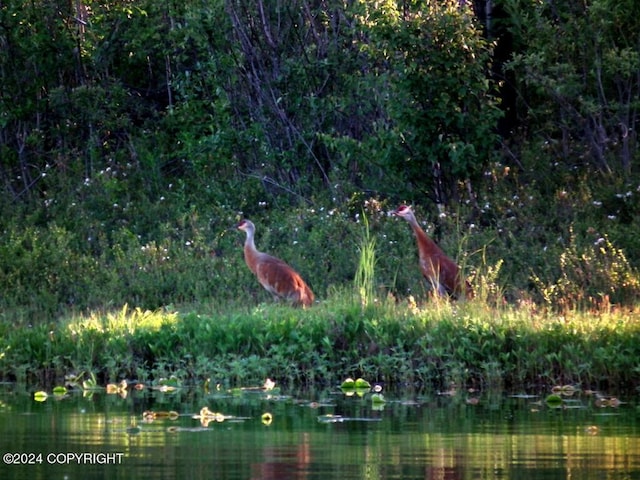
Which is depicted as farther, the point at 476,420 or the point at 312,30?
the point at 312,30

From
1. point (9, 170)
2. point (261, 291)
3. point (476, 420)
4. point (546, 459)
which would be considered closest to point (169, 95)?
point (9, 170)

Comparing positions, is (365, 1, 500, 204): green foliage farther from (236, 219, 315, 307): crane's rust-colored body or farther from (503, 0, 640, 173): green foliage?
(236, 219, 315, 307): crane's rust-colored body

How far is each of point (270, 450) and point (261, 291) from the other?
7298mm

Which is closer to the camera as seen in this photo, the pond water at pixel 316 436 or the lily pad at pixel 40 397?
the pond water at pixel 316 436

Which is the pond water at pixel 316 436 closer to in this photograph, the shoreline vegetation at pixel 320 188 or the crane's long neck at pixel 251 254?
the shoreline vegetation at pixel 320 188

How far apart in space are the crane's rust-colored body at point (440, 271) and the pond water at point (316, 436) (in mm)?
2957

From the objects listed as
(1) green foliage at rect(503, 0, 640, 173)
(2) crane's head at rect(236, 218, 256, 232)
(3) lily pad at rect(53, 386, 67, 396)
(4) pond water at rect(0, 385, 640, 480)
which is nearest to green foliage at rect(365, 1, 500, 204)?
(1) green foliage at rect(503, 0, 640, 173)

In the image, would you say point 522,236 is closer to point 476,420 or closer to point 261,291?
point 261,291

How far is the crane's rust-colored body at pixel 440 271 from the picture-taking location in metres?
14.8

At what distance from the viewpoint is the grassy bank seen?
12.3 m

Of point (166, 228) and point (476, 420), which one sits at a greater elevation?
point (166, 228)

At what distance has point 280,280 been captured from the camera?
15.4 m

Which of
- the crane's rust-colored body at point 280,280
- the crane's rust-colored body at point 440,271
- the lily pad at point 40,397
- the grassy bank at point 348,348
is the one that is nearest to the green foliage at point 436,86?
the crane's rust-colored body at point 440,271

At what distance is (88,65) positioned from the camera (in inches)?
863
